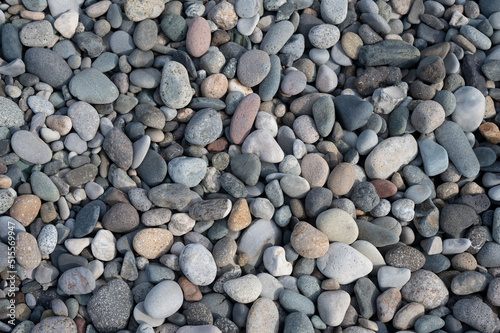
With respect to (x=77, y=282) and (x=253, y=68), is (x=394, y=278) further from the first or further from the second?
(x=77, y=282)

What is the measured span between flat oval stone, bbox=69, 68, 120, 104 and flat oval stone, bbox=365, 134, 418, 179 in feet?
5.57

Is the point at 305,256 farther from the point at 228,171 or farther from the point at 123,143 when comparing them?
the point at 123,143

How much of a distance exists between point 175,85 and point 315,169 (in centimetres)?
102

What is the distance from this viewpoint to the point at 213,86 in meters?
2.63

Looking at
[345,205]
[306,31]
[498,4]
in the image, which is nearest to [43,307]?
[345,205]

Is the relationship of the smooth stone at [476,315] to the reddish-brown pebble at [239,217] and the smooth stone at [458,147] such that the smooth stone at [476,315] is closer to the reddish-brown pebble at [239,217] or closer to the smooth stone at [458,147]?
the smooth stone at [458,147]

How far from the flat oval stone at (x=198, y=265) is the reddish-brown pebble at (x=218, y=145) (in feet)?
2.21

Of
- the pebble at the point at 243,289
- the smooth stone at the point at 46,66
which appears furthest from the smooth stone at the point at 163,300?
the smooth stone at the point at 46,66

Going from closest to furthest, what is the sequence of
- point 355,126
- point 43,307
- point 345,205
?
1. point 43,307
2. point 345,205
3. point 355,126

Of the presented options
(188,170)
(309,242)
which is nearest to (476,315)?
(309,242)

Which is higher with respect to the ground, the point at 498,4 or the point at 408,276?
the point at 498,4

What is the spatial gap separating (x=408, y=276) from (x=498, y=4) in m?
2.28

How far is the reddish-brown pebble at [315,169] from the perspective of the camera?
249 cm

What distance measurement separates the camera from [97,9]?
271 cm
